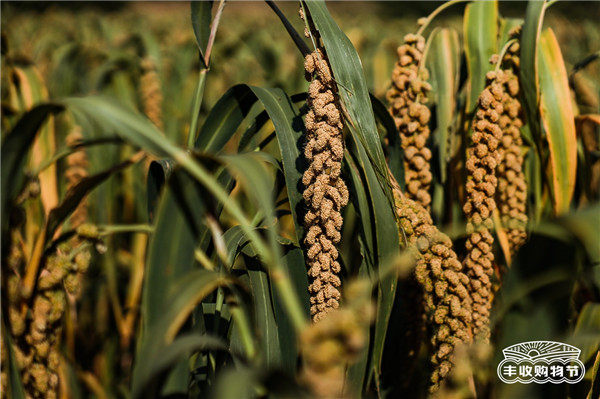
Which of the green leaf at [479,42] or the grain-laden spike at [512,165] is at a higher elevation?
the green leaf at [479,42]

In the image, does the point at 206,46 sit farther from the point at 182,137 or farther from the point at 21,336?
the point at 182,137

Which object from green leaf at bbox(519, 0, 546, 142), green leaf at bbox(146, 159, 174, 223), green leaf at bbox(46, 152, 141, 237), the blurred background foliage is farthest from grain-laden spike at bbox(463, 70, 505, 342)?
green leaf at bbox(46, 152, 141, 237)

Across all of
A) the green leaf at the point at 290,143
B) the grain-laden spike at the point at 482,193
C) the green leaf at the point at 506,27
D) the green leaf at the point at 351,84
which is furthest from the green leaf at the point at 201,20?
the green leaf at the point at 506,27

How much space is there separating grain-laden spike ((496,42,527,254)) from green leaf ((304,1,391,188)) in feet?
1.34

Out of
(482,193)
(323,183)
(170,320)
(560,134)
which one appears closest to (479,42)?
(560,134)

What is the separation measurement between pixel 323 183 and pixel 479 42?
0.69 meters

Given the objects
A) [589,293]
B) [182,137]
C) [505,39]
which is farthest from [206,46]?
[182,137]

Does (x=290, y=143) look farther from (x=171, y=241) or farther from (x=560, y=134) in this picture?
(x=560, y=134)

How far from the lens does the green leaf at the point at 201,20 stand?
1.15 meters

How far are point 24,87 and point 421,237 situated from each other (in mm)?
1557

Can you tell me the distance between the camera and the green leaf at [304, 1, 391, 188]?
33.2 inches

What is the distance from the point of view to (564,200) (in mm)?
1256

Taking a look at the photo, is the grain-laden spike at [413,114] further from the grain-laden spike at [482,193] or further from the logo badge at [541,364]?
the logo badge at [541,364]

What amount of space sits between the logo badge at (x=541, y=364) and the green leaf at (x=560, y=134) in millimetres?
360
